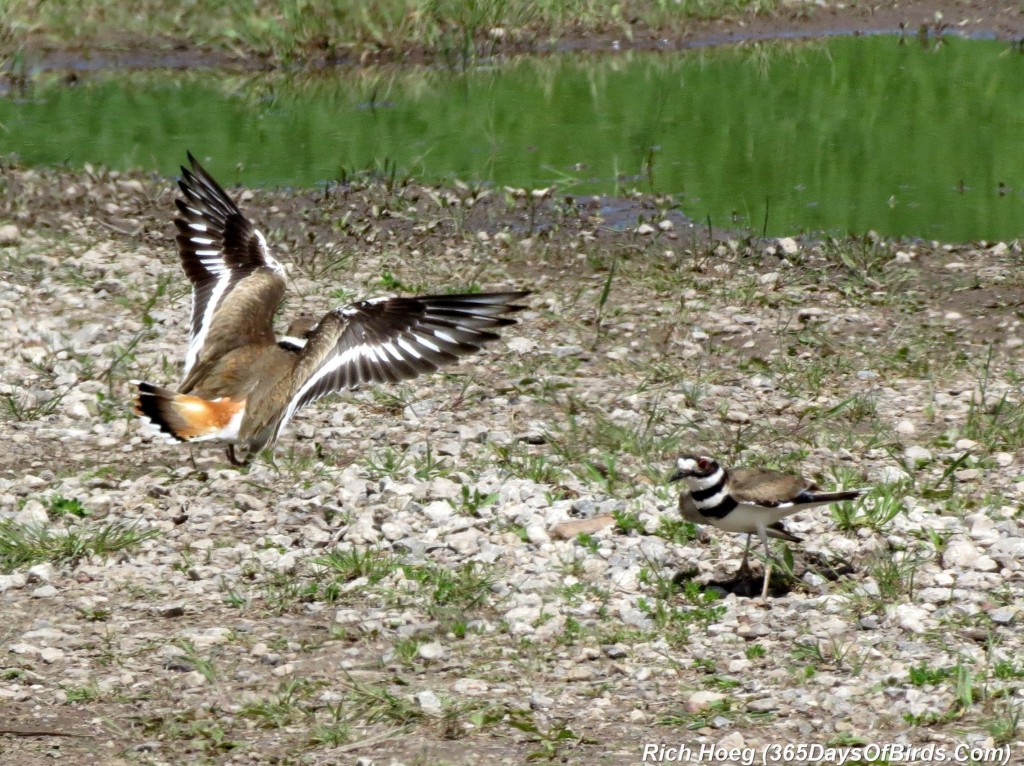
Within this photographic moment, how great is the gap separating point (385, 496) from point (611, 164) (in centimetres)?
792

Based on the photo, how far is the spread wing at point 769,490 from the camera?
7.09 metres

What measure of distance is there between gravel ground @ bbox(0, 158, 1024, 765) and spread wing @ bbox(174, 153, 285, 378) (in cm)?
85

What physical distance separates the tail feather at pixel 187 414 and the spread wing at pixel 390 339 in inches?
15.0

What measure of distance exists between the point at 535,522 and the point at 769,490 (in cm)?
140

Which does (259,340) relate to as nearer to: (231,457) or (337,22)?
(231,457)

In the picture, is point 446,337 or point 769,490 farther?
point 446,337

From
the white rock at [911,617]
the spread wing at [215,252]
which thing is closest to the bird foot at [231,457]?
the spread wing at [215,252]

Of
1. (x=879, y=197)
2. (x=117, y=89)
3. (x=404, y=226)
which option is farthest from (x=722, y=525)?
(x=117, y=89)

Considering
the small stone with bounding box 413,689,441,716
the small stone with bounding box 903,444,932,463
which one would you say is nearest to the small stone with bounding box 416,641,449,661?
the small stone with bounding box 413,689,441,716

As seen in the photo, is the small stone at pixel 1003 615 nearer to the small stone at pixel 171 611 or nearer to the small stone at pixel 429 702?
the small stone at pixel 429 702

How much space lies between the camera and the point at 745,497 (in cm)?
710

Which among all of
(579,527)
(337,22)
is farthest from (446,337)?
(337,22)

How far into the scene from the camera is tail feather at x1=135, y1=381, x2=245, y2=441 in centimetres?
836

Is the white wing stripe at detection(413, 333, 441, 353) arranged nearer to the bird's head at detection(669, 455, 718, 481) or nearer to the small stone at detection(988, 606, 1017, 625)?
the bird's head at detection(669, 455, 718, 481)
